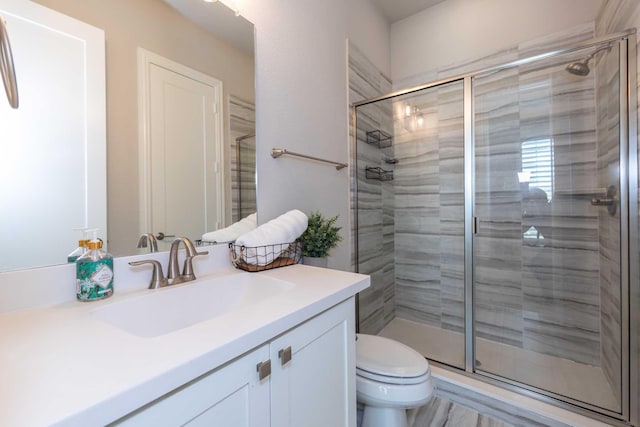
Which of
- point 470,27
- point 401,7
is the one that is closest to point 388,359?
point 470,27

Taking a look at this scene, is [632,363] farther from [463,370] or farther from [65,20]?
[65,20]

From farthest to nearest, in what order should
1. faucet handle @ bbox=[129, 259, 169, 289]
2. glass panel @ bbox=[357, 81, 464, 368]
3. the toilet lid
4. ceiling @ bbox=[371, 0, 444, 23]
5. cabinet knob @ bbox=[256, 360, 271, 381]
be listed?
ceiling @ bbox=[371, 0, 444, 23]
glass panel @ bbox=[357, 81, 464, 368]
the toilet lid
faucet handle @ bbox=[129, 259, 169, 289]
cabinet knob @ bbox=[256, 360, 271, 381]

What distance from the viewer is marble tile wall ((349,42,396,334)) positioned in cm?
200

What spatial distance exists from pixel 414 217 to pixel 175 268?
192 centimetres

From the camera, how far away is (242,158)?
1180mm

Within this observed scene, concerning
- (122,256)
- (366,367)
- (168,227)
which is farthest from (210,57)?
(366,367)

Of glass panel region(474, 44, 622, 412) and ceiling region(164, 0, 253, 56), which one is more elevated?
ceiling region(164, 0, 253, 56)

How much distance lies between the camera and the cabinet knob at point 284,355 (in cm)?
64

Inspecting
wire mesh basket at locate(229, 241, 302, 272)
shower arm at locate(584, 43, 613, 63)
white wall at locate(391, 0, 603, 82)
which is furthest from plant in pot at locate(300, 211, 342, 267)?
white wall at locate(391, 0, 603, 82)

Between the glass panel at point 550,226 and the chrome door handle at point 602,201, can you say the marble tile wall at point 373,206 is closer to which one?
the glass panel at point 550,226

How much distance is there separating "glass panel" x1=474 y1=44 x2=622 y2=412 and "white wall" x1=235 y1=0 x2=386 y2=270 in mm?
905

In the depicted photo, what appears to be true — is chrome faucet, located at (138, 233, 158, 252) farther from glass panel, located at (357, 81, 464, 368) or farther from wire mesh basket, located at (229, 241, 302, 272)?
glass panel, located at (357, 81, 464, 368)

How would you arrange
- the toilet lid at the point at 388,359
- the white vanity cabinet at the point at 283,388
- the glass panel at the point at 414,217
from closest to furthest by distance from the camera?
the white vanity cabinet at the point at 283,388, the toilet lid at the point at 388,359, the glass panel at the point at 414,217

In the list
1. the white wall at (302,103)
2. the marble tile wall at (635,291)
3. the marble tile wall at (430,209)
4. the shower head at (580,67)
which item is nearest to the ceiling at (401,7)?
the white wall at (302,103)
